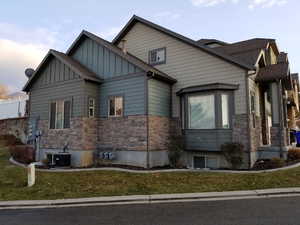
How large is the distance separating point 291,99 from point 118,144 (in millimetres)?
17615

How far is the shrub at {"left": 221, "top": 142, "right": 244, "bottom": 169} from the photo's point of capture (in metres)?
11.6

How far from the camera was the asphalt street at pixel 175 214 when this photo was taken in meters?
5.41

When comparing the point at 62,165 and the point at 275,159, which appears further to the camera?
the point at 62,165

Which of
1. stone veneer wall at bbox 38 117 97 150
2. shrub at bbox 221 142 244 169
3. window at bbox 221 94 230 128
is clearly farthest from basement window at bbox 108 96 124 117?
shrub at bbox 221 142 244 169

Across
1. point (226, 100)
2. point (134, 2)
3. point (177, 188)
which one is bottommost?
point (177, 188)

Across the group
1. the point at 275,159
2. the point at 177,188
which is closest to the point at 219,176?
the point at 177,188

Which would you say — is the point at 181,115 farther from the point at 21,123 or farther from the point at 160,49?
the point at 21,123

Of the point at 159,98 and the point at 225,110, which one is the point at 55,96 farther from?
the point at 225,110

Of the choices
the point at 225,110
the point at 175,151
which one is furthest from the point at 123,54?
the point at 225,110

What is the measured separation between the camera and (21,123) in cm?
2205

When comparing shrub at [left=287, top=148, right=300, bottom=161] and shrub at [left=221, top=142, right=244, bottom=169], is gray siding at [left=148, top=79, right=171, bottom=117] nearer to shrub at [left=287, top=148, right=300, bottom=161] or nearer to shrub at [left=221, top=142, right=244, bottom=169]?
shrub at [left=221, top=142, right=244, bottom=169]

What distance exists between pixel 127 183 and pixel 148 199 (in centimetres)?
204

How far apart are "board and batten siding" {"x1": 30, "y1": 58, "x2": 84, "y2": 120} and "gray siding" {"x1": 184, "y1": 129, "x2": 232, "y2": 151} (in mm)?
6140

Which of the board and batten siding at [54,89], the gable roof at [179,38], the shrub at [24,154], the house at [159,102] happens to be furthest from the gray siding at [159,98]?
the shrub at [24,154]
